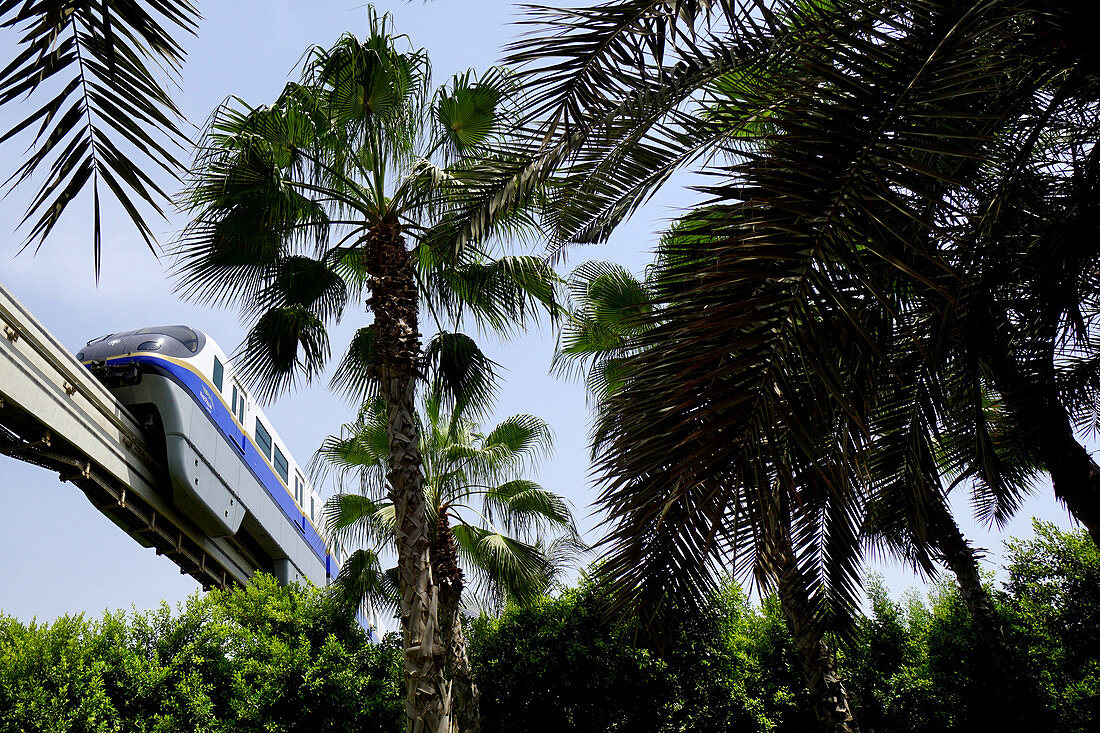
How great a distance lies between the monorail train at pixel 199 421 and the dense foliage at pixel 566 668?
1917 mm

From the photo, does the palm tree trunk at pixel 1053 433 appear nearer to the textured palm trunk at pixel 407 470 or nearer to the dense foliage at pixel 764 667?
the textured palm trunk at pixel 407 470

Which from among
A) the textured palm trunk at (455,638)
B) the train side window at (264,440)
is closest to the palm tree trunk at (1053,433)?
the textured palm trunk at (455,638)

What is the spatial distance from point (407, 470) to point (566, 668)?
5.91m

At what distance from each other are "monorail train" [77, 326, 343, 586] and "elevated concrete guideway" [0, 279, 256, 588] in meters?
0.46

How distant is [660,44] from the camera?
326 centimetres

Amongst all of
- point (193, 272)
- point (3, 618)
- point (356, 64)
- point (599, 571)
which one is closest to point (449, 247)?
point (599, 571)

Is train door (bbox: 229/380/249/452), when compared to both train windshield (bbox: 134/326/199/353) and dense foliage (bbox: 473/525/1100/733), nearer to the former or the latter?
train windshield (bbox: 134/326/199/353)

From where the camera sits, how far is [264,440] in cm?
1880

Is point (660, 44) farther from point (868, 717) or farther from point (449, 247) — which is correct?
point (868, 717)

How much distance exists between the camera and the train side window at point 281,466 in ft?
65.4

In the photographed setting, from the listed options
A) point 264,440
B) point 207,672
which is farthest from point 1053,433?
point 264,440

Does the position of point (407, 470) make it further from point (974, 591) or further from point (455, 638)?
point (974, 591)

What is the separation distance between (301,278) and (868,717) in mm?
10918

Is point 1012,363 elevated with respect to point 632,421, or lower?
elevated
